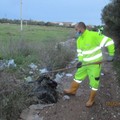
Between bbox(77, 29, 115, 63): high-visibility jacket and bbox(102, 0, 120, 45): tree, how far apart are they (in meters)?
6.66

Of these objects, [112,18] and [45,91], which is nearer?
[45,91]

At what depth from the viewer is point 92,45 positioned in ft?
28.4

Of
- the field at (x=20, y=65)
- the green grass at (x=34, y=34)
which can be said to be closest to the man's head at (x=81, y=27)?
the field at (x=20, y=65)

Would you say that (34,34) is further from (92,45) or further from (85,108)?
(85,108)

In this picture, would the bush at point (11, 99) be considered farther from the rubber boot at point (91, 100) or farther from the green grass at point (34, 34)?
the green grass at point (34, 34)

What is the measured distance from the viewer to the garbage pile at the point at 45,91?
29.1ft

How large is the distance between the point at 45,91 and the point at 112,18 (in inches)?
296

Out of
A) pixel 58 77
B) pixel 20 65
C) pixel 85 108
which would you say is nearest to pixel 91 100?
pixel 85 108

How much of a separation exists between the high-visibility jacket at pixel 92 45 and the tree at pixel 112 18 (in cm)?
666

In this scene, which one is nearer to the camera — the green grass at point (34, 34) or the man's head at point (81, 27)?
the man's head at point (81, 27)

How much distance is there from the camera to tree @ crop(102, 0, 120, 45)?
50.8ft

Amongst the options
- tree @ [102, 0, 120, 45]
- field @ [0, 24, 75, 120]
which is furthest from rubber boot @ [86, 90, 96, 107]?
tree @ [102, 0, 120, 45]

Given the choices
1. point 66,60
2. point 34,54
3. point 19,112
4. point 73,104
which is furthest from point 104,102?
point 34,54

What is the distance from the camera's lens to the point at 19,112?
Answer: 8.17 m
